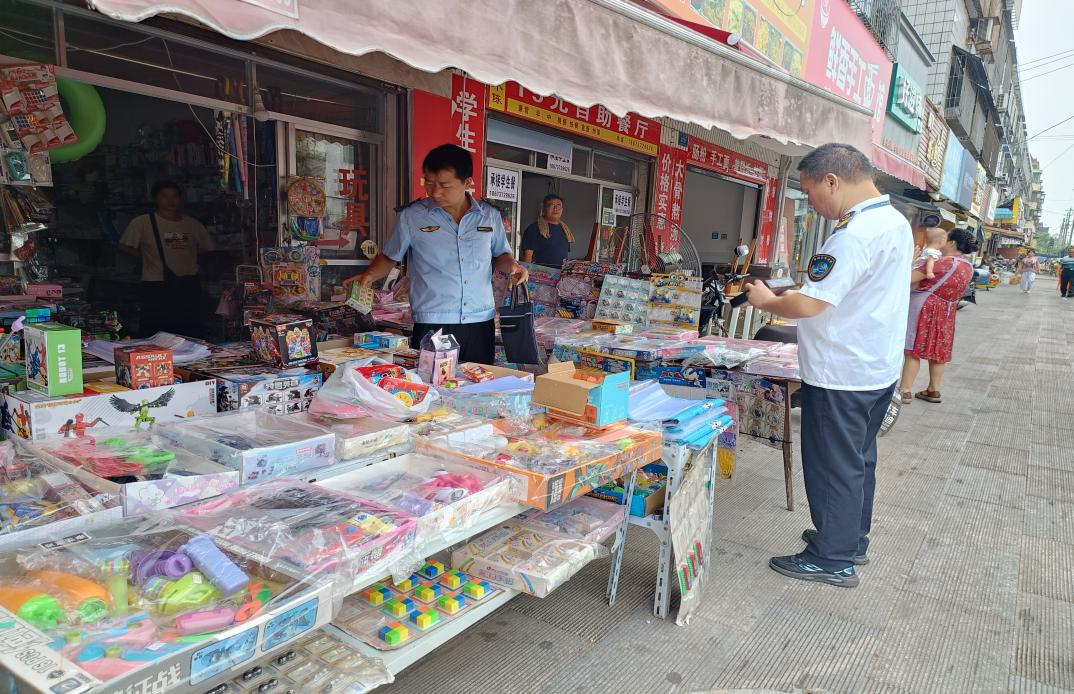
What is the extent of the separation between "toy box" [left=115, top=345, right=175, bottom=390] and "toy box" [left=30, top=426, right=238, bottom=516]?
168 mm

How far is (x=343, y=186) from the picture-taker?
476 centimetres

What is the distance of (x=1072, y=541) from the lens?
3453 millimetres

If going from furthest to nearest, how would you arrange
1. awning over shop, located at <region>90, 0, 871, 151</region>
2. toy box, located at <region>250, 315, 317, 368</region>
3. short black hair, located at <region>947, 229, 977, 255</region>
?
1. short black hair, located at <region>947, 229, 977, 255</region>
2. toy box, located at <region>250, 315, 317, 368</region>
3. awning over shop, located at <region>90, 0, 871, 151</region>

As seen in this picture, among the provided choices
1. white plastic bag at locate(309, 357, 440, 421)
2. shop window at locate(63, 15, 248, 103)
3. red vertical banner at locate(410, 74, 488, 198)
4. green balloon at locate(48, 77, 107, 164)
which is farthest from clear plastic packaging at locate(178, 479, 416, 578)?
red vertical banner at locate(410, 74, 488, 198)

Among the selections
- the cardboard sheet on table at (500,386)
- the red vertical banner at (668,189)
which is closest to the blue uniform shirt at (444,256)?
the cardboard sheet on table at (500,386)

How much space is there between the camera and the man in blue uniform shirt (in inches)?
130

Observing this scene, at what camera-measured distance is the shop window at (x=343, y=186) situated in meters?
4.56

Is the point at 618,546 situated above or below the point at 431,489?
below

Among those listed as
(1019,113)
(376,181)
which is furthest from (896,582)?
(1019,113)

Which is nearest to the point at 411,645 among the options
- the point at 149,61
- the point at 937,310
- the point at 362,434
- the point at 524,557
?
the point at 524,557

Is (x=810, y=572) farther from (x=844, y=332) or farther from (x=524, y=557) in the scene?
(x=524, y=557)

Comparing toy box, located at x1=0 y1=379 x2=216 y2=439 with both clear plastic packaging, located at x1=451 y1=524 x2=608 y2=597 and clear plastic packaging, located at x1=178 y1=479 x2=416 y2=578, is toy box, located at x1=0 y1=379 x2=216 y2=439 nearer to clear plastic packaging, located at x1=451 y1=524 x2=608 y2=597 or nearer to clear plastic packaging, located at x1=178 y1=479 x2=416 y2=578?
clear plastic packaging, located at x1=178 y1=479 x2=416 y2=578

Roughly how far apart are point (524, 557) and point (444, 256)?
174 cm

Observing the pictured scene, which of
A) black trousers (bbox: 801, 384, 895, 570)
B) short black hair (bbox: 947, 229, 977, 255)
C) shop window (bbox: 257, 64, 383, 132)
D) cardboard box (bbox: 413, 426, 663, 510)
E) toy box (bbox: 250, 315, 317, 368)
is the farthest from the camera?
short black hair (bbox: 947, 229, 977, 255)
